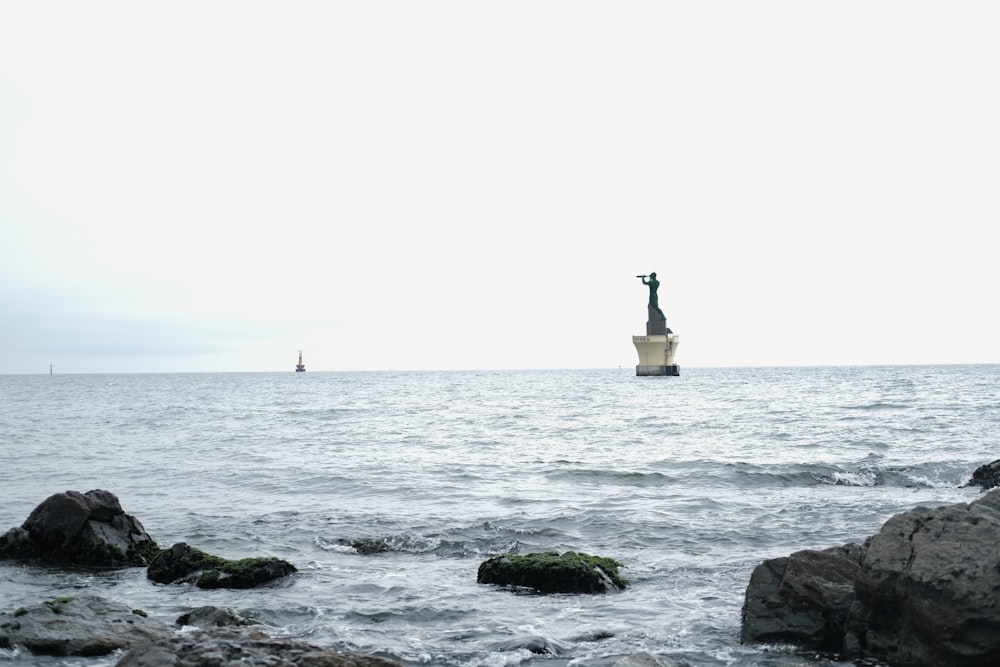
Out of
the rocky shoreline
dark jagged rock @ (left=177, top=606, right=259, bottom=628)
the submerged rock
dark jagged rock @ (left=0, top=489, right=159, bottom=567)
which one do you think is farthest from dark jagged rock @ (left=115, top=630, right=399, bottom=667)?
dark jagged rock @ (left=0, top=489, right=159, bottom=567)

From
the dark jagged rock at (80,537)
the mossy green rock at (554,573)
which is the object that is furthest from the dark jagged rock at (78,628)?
the mossy green rock at (554,573)

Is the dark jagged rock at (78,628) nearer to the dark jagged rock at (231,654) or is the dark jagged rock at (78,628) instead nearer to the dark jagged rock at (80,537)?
the dark jagged rock at (231,654)

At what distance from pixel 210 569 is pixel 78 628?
3099mm

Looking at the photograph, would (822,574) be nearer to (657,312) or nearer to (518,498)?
(518,498)

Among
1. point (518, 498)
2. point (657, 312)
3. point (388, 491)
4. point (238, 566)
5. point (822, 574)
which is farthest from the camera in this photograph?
point (657, 312)

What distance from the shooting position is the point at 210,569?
1116 cm

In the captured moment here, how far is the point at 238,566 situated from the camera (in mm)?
10992

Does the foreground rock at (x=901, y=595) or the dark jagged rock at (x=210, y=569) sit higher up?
the foreground rock at (x=901, y=595)

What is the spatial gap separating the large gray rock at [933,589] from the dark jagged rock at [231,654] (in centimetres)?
444

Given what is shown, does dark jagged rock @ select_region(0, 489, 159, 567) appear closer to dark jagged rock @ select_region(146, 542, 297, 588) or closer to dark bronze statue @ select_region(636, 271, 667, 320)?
dark jagged rock @ select_region(146, 542, 297, 588)

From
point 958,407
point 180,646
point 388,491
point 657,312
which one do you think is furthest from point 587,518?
point 657,312

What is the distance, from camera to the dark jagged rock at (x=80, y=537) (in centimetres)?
1220

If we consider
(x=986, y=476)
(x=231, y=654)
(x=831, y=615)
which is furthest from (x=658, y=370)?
(x=231, y=654)

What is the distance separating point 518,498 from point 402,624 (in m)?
9.11
